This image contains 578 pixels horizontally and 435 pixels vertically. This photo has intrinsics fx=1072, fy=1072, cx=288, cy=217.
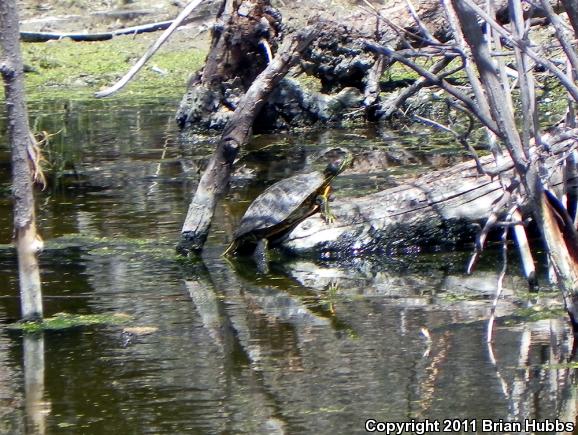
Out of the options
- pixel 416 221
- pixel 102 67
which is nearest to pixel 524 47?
pixel 416 221

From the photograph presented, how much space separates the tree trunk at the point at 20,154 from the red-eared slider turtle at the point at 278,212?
2.29 metres

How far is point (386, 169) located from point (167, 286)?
4374mm

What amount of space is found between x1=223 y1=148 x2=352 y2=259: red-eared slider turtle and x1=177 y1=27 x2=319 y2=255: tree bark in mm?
298

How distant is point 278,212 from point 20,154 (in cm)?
260

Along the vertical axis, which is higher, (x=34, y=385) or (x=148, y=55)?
(x=148, y=55)

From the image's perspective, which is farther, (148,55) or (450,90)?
(148,55)

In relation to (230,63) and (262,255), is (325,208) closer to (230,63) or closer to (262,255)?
(262,255)

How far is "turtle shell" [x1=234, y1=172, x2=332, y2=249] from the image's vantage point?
7793 mm

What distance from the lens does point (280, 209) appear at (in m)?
7.88

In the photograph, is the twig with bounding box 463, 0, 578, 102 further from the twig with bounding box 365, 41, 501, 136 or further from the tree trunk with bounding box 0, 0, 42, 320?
the tree trunk with bounding box 0, 0, 42, 320

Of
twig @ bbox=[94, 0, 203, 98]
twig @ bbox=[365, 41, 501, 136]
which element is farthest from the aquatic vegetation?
twig @ bbox=[365, 41, 501, 136]

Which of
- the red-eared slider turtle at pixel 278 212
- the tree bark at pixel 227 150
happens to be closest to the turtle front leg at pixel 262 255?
the red-eared slider turtle at pixel 278 212

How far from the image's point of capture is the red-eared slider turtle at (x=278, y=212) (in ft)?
25.6

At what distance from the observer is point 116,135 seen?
14.4 m
